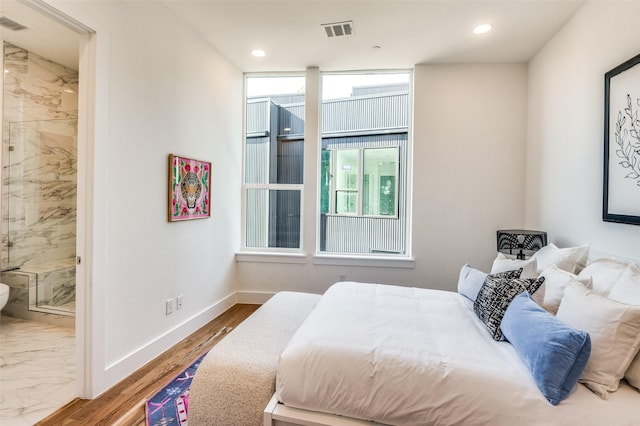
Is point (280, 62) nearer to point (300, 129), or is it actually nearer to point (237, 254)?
point (300, 129)

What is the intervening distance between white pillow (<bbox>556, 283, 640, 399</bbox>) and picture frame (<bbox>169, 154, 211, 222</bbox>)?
284 centimetres

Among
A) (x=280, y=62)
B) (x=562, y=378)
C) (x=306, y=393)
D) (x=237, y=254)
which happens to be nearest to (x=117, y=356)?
(x=306, y=393)

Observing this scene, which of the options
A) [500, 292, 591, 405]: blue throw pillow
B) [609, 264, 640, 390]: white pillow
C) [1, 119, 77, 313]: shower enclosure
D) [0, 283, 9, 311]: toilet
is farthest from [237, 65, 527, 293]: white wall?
[0, 283, 9, 311]: toilet

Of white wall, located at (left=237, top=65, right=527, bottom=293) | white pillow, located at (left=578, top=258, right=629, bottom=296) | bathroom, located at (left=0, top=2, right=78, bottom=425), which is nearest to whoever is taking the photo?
white pillow, located at (left=578, top=258, right=629, bottom=296)

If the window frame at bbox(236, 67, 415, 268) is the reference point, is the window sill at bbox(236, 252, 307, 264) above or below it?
below

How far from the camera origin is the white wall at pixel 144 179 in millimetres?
2031

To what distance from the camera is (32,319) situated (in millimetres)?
3229

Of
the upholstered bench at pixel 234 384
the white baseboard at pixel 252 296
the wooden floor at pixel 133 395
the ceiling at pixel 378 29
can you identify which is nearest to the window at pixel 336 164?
the ceiling at pixel 378 29

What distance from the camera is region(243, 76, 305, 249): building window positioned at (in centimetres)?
399

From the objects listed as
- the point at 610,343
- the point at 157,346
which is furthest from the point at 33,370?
the point at 610,343

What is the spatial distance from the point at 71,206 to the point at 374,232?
363cm

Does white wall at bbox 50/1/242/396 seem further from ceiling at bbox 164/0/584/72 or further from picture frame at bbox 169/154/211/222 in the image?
ceiling at bbox 164/0/584/72

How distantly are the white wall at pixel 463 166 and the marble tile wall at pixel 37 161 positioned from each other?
3.93m

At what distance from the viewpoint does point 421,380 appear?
134 cm
